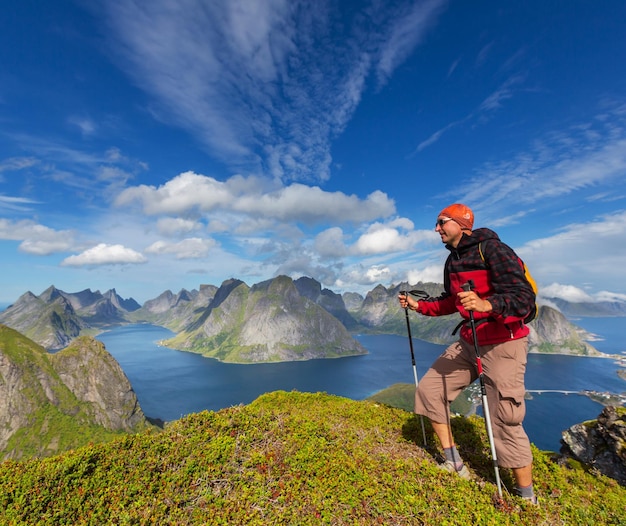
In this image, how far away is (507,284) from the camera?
5414 mm

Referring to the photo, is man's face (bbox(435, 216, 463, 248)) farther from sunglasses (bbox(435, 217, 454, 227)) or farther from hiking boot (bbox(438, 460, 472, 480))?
hiking boot (bbox(438, 460, 472, 480))

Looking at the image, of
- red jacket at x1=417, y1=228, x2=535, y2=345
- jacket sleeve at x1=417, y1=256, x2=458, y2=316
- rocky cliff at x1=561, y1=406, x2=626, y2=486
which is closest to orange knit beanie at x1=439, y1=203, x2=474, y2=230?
red jacket at x1=417, y1=228, x2=535, y2=345

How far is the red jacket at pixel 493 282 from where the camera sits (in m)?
5.25

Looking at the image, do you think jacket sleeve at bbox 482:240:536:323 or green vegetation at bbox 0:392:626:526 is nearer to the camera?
green vegetation at bbox 0:392:626:526

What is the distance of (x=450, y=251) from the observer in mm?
6559

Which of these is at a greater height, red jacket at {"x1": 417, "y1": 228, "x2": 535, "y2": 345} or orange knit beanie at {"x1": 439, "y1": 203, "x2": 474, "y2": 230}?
orange knit beanie at {"x1": 439, "y1": 203, "x2": 474, "y2": 230}

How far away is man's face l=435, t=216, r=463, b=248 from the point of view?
20.2 ft

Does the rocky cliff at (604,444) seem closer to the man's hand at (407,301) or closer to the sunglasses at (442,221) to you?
the man's hand at (407,301)

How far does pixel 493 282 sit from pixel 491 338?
117 cm

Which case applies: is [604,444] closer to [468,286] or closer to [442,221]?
[468,286]

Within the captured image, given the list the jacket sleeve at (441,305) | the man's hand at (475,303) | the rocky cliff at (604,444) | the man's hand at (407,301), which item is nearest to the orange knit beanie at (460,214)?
the jacket sleeve at (441,305)

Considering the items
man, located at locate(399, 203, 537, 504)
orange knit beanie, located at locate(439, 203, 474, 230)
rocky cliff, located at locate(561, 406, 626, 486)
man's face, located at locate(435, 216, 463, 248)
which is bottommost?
rocky cliff, located at locate(561, 406, 626, 486)

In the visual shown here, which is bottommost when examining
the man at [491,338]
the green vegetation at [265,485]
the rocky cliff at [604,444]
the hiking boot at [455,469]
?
the rocky cliff at [604,444]

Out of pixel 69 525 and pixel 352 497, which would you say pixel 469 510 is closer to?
pixel 352 497
